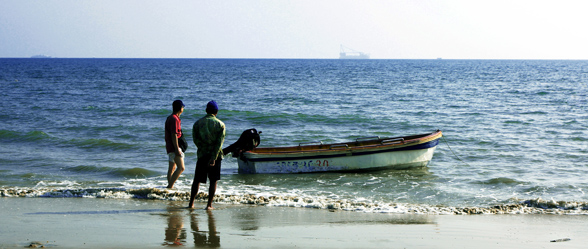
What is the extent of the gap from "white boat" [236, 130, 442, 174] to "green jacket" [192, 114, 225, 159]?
184 inches

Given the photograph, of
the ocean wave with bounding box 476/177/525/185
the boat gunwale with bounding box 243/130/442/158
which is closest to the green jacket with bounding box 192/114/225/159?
the boat gunwale with bounding box 243/130/442/158

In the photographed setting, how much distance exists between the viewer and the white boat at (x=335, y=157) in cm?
1145

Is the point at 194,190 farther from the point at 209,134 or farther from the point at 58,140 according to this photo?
the point at 58,140

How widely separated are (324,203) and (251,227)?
222cm

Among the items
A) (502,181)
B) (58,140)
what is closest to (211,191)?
(502,181)

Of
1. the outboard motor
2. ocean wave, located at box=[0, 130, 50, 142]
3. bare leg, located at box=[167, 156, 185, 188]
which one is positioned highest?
the outboard motor

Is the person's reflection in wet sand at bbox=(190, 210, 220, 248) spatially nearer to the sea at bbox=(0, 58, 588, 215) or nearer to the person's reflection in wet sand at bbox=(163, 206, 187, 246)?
the person's reflection in wet sand at bbox=(163, 206, 187, 246)

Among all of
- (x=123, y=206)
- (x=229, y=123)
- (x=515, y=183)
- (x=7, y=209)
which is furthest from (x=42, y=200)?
(x=229, y=123)

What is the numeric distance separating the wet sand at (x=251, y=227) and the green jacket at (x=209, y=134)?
91 centimetres

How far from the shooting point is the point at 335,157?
37.8 feet

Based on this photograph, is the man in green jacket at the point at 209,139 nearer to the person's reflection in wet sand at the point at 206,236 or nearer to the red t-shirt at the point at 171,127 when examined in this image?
the person's reflection in wet sand at the point at 206,236

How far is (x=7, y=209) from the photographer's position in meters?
7.15

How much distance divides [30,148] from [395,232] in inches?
484

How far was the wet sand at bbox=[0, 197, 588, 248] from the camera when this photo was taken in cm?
A: 543
